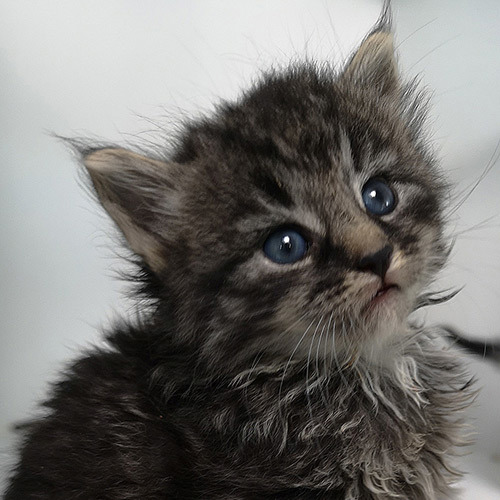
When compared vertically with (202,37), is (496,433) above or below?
below

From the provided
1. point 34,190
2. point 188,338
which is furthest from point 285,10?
point 188,338

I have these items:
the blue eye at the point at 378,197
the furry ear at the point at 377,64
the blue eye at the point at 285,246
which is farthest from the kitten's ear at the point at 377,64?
the blue eye at the point at 285,246

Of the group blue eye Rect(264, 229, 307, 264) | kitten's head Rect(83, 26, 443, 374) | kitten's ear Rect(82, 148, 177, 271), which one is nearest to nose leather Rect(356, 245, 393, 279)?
kitten's head Rect(83, 26, 443, 374)

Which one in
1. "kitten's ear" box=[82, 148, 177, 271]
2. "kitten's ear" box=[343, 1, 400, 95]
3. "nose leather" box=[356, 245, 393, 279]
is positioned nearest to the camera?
"nose leather" box=[356, 245, 393, 279]

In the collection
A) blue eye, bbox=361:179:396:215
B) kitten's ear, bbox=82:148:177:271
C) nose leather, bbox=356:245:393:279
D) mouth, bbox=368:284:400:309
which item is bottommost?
mouth, bbox=368:284:400:309

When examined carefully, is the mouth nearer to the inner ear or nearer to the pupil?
the pupil

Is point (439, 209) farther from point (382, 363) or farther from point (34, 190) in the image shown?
point (34, 190)

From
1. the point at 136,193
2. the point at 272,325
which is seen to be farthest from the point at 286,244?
the point at 136,193

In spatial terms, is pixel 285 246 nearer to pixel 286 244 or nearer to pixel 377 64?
pixel 286 244
